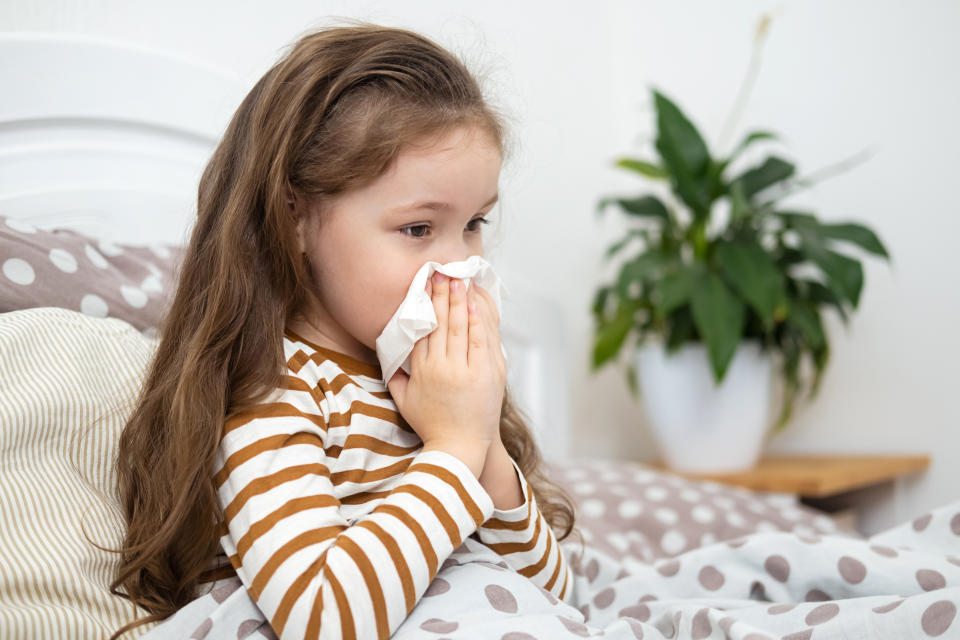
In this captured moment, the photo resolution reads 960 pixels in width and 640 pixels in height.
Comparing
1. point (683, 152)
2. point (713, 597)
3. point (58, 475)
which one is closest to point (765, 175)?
point (683, 152)

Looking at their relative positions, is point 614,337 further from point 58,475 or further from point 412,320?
point 58,475

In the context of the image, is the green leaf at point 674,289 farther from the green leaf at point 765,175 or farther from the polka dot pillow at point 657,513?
the polka dot pillow at point 657,513

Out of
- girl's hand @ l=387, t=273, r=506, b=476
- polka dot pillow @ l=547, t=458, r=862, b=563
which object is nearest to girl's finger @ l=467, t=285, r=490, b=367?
girl's hand @ l=387, t=273, r=506, b=476

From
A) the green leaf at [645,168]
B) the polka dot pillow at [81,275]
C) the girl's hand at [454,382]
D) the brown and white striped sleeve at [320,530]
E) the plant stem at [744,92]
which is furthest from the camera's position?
the plant stem at [744,92]

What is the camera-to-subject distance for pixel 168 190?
3.85 ft

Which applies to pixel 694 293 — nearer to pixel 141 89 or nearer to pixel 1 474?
pixel 141 89

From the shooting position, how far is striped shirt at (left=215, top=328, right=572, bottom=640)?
570 mm

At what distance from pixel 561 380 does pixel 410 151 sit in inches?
48.7

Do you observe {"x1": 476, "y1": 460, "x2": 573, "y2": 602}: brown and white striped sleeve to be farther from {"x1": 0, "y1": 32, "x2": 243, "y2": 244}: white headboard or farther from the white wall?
the white wall

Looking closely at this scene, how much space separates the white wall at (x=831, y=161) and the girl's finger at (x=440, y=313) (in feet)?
3.31

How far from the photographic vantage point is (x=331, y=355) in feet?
2.43

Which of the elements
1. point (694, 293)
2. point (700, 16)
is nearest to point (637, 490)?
point (694, 293)

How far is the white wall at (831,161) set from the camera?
6.33ft

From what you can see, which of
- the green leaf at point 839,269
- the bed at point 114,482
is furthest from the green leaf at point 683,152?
the bed at point 114,482
